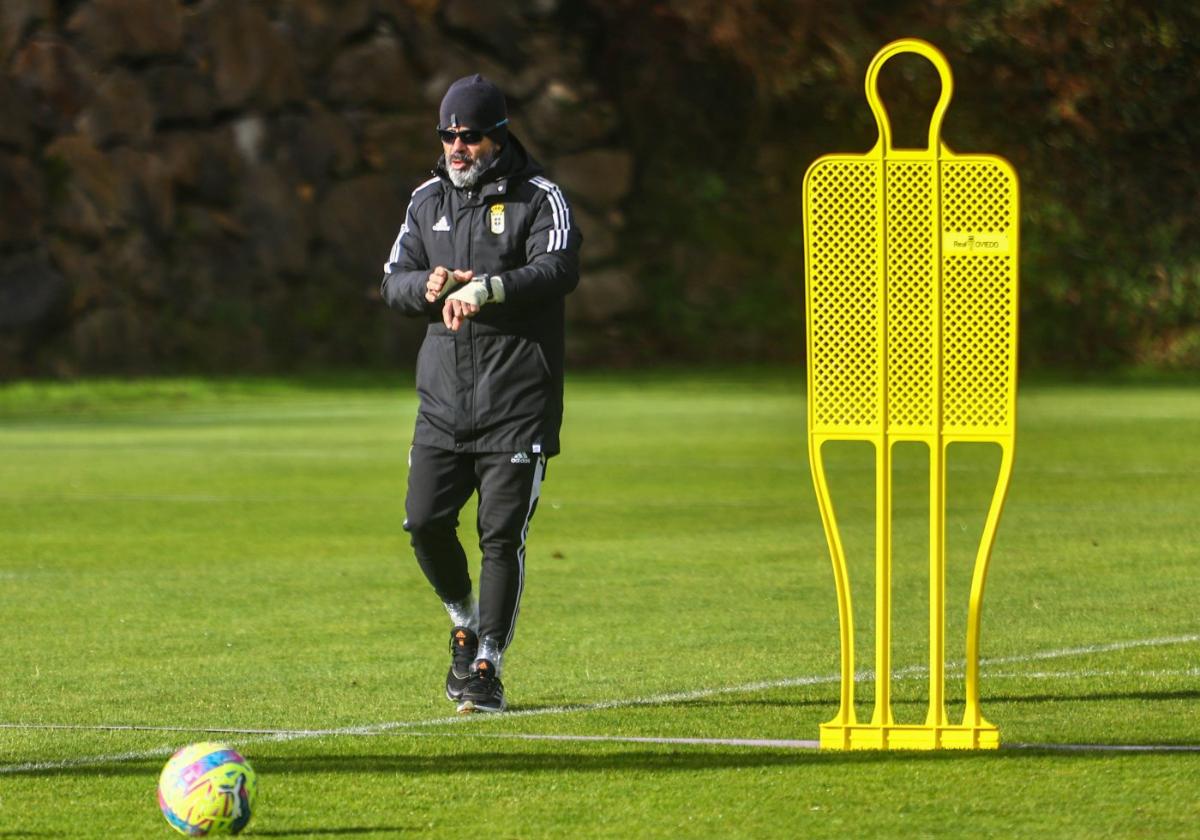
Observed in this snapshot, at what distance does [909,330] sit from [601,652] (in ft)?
9.05

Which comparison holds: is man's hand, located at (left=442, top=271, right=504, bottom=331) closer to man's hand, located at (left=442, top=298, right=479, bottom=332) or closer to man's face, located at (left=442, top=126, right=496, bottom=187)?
man's hand, located at (left=442, top=298, right=479, bottom=332)

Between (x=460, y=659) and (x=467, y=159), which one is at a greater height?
(x=467, y=159)

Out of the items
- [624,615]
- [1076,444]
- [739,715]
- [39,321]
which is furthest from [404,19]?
[739,715]

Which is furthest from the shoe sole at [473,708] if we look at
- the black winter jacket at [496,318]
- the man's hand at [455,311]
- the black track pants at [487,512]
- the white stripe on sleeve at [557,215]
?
the white stripe on sleeve at [557,215]

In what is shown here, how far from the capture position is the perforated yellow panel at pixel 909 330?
646cm

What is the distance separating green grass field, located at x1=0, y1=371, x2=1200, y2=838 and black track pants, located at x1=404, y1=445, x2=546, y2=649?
0.36m

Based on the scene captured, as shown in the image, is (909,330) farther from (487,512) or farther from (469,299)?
(487,512)

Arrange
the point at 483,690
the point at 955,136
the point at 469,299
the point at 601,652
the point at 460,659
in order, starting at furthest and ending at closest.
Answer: the point at 955,136 → the point at 601,652 → the point at 460,659 → the point at 483,690 → the point at 469,299

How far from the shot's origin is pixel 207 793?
17.7 feet

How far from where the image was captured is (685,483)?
1750cm

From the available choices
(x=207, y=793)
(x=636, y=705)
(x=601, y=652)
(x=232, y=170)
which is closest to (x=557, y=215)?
(x=636, y=705)

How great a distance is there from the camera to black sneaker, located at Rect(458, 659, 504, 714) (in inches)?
296

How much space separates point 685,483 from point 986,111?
2347 cm

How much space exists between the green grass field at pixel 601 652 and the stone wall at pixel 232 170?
52.1 ft
